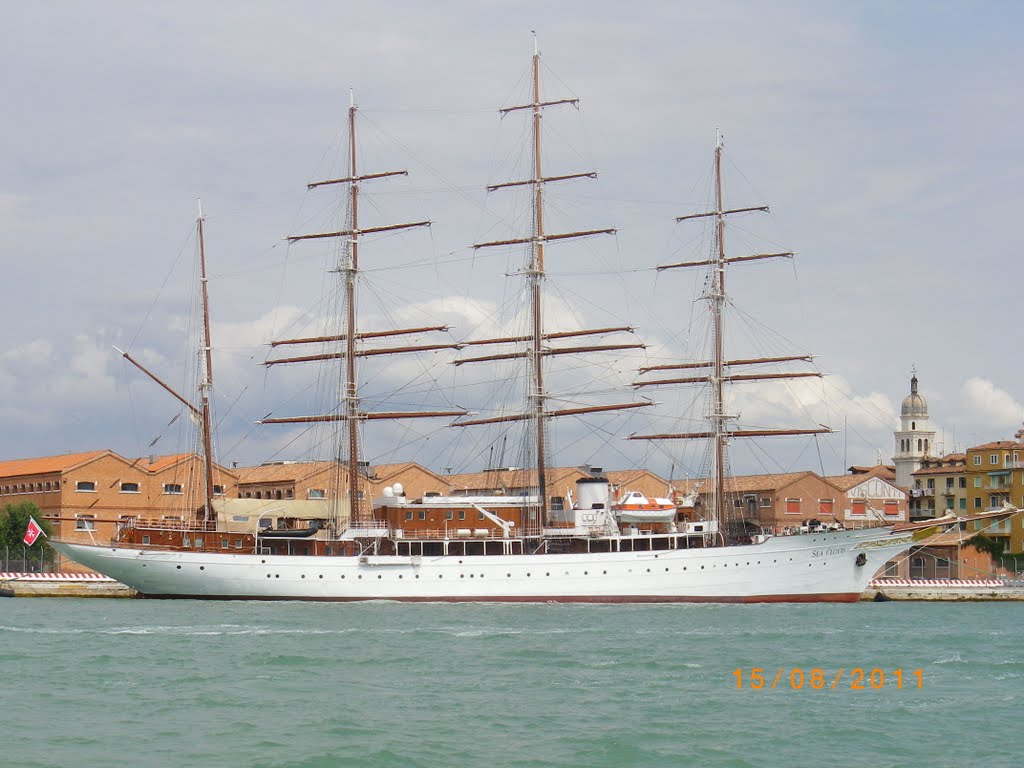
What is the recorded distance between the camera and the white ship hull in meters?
56.2

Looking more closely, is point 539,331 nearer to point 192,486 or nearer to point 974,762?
point 192,486

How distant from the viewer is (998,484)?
9431 cm

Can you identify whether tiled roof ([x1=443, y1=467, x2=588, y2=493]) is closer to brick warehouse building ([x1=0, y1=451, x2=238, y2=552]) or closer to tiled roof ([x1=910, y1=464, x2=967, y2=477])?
brick warehouse building ([x1=0, y1=451, x2=238, y2=552])

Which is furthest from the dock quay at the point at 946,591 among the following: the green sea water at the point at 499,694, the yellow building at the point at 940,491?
the yellow building at the point at 940,491

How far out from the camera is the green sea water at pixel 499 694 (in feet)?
69.5

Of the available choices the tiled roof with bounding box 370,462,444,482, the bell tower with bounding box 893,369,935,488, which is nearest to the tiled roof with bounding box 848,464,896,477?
the bell tower with bounding box 893,369,935,488

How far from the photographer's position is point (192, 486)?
72.1 m

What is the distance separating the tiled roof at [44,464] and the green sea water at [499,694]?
106 ft

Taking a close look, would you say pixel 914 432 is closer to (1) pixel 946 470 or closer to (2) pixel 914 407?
(2) pixel 914 407

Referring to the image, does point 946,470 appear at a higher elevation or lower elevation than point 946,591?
higher
